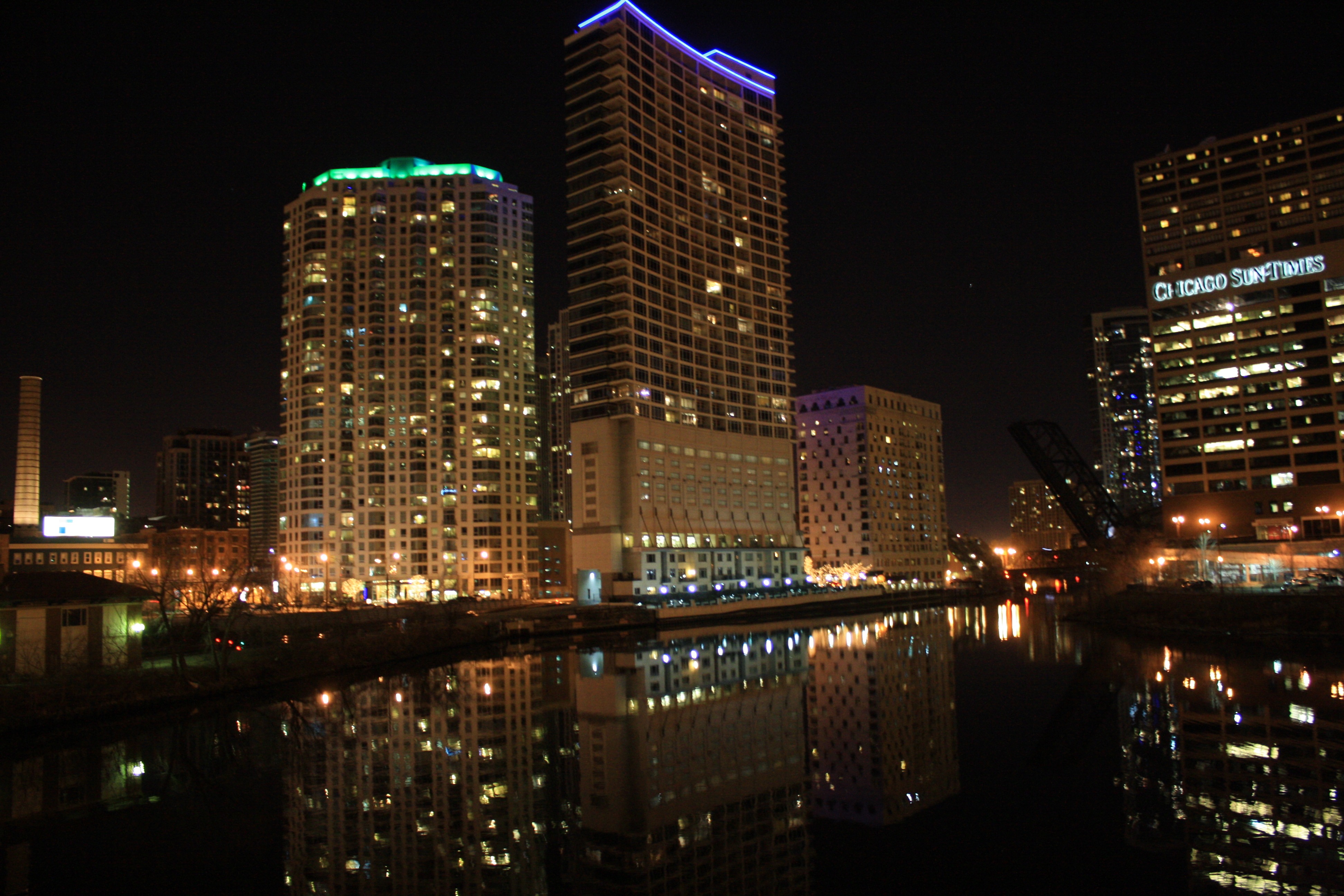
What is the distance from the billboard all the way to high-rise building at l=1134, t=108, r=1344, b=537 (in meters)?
128

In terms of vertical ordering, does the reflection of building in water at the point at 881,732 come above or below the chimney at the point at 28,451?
below

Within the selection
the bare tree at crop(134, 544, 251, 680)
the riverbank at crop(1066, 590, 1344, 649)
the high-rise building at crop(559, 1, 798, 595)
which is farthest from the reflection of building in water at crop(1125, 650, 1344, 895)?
the high-rise building at crop(559, 1, 798, 595)

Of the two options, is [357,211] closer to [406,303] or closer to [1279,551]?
[406,303]

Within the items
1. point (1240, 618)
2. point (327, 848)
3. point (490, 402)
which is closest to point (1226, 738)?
point (327, 848)

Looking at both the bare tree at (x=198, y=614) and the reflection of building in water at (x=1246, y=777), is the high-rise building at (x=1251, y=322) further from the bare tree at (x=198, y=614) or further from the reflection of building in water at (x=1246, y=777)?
the bare tree at (x=198, y=614)

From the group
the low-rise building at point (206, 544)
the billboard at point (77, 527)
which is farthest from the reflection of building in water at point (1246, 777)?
the low-rise building at point (206, 544)

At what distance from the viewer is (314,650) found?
151 ft

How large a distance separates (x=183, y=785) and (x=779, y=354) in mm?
100056

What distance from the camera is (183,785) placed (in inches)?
858

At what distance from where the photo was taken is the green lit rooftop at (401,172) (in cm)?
12544

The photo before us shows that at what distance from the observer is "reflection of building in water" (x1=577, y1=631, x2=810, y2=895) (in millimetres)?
15469

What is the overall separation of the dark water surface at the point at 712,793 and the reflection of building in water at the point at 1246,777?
9 centimetres

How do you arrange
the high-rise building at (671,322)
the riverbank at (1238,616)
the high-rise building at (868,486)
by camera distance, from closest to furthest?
the riverbank at (1238,616)
the high-rise building at (671,322)
the high-rise building at (868,486)

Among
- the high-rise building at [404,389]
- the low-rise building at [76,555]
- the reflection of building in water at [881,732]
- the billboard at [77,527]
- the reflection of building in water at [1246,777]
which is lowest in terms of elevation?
the reflection of building in water at [881,732]
